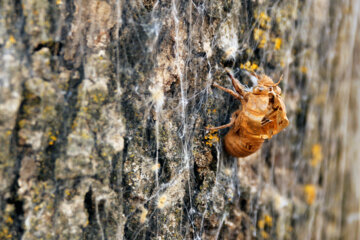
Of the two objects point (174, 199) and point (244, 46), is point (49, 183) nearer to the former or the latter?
point (174, 199)

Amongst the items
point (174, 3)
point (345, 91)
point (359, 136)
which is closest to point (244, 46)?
point (174, 3)

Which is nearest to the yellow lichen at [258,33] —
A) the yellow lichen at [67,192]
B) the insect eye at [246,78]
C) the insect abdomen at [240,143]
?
the insect eye at [246,78]

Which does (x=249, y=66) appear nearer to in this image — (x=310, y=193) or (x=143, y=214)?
(x=143, y=214)

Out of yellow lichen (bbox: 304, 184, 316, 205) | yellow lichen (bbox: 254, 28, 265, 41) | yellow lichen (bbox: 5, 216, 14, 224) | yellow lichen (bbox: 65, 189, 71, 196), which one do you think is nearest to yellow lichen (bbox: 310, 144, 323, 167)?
yellow lichen (bbox: 304, 184, 316, 205)

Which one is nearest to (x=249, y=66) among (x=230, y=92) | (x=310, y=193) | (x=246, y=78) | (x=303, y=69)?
(x=246, y=78)

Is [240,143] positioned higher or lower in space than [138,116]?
lower

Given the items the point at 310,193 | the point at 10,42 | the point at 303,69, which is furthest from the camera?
the point at 310,193
